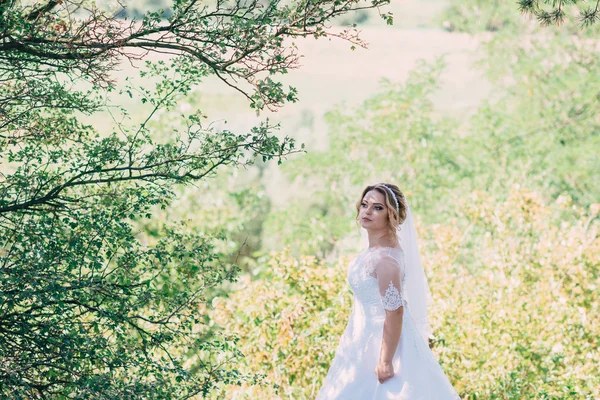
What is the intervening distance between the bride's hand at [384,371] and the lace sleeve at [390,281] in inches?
10.0

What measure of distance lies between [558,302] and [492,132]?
7.45m

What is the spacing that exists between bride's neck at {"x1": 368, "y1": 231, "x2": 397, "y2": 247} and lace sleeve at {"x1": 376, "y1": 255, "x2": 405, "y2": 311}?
12 cm

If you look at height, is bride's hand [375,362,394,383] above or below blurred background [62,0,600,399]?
below

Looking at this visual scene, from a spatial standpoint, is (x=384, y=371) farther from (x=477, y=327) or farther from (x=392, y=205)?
(x=477, y=327)

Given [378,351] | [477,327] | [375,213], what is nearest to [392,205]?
[375,213]

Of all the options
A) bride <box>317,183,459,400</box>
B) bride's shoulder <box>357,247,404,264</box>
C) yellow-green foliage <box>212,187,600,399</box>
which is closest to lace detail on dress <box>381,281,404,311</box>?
bride <box>317,183,459,400</box>

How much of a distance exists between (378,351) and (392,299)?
29 centimetres

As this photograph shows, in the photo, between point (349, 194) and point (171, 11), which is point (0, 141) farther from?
point (349, 194)

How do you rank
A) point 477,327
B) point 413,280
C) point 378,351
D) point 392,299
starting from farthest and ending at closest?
point 477,327, point 413,280, point 378,351, point 392,299

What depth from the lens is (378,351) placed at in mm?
3508

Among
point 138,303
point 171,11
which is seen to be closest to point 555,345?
point 138,303

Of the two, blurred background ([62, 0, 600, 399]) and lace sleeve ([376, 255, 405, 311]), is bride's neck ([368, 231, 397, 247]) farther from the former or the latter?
blurred background ([62, 0, 600, 399])

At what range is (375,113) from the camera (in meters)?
12.3

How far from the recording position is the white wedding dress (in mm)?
3391
